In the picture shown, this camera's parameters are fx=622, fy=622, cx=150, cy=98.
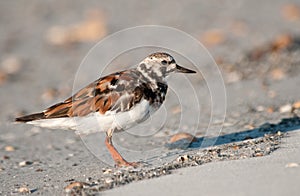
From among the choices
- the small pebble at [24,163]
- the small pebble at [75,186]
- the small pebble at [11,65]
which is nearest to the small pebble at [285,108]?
the small pebble at [24,163]

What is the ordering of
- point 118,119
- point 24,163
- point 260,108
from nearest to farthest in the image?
point 118,119
point 24,163
point 260,108

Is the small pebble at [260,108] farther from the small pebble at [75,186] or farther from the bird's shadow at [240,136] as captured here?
the small pebble at [75,186]

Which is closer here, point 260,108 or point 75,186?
point 75,186

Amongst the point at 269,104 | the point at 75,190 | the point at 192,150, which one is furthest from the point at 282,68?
the point at 75,190

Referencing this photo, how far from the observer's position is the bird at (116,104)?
18.6ft

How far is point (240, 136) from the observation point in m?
6.52

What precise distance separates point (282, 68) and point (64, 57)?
14.4 feet

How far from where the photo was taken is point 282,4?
13109mm

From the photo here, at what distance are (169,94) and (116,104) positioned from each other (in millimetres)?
3363

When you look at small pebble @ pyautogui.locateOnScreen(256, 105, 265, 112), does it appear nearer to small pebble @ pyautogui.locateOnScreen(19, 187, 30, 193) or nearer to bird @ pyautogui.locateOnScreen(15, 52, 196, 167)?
bird @ pyautogui.locateOnScreen(15, 52, 196, 167)

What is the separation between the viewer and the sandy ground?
490 centimetres

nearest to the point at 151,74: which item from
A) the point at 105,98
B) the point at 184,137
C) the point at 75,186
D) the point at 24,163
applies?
the point at 105,98

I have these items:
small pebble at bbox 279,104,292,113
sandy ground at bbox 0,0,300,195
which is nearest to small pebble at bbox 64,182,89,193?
sandy ground at bbox 0,0,300,195

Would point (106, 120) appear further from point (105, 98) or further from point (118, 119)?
point (105, 98)
